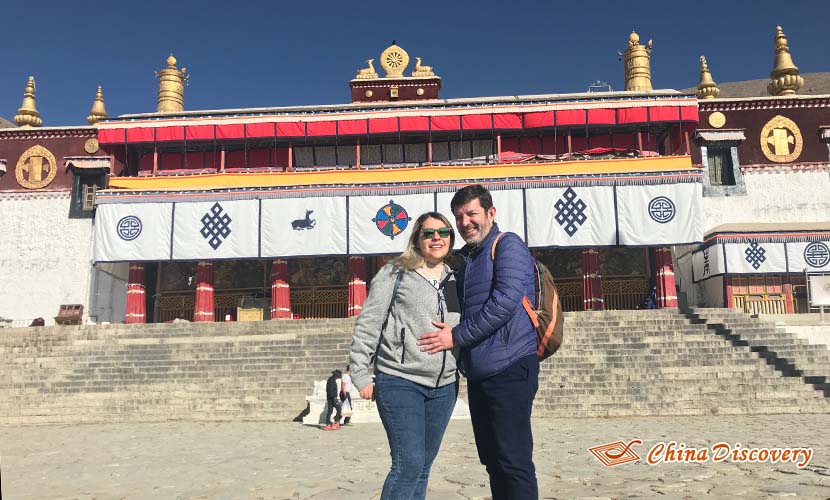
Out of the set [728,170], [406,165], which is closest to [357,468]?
[406,165]

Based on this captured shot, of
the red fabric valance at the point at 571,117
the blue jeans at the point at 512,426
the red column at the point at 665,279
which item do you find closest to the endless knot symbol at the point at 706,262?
the red column at the point at 665,279

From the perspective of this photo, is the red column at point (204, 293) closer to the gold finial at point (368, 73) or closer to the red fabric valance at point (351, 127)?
the red fabric valance at point (351, 127)

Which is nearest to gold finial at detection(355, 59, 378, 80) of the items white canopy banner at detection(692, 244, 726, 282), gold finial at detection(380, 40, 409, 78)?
gold finial at detection(380, 40, 409, 78)

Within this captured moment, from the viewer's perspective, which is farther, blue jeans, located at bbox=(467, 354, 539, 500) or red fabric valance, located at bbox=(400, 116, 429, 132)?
red fabric valance, located at bbox=(400, 116, 429, 132)

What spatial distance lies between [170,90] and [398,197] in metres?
14.9

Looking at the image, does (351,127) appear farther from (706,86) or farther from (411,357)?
(411,357)

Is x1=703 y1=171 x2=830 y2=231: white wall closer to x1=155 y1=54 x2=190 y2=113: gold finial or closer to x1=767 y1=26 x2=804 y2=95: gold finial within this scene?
x1=767 y1=26 x2=804 y2=95: gold finial

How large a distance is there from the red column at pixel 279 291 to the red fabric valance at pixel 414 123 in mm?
6764

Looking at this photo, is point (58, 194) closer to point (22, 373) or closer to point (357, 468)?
point (22, 373)

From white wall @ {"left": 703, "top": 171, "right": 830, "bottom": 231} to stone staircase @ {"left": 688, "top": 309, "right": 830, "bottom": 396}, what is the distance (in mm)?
8377

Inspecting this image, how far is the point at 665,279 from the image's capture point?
75.3 ft

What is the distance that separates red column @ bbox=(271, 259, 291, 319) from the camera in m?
23.9

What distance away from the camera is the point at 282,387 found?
15.9 meters

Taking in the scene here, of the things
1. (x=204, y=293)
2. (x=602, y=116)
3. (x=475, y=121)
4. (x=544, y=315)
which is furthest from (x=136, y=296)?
(x=544, y=315)
